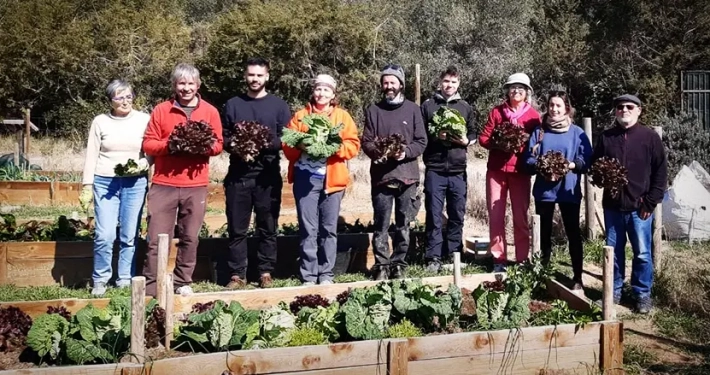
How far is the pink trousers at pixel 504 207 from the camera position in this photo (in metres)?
7.46

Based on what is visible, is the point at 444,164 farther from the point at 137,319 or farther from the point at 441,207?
the point at 137,319

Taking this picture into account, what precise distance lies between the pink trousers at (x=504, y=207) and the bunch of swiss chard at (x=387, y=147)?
1.20 metres

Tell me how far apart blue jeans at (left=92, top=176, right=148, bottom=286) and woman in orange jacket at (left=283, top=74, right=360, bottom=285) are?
1556 millimetres

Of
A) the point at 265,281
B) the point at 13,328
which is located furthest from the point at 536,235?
the point at 13,328

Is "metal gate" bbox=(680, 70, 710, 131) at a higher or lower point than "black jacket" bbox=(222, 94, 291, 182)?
higher

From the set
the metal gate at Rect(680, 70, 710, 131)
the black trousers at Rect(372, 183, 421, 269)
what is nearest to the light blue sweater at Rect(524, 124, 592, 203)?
the black trousers at Rect(372, 183, 421, 269)

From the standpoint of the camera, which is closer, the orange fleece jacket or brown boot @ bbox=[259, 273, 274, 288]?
the orange fleece jacket

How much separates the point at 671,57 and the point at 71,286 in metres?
21.6

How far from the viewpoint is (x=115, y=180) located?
6828 mm

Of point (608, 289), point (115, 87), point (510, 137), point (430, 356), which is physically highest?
point (115, 87)

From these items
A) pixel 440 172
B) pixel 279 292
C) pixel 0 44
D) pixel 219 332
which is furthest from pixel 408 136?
pixel 0 44

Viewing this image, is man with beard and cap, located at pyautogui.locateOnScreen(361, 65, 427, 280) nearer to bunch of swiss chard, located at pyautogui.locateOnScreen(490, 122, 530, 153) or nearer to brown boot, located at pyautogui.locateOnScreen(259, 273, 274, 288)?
bunch of swiss chard, located at pyautogui.locateOnScreen(490, 122, 530, 153)

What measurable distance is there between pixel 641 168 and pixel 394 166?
243 cm

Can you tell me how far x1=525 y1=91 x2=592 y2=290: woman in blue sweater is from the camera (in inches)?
278
